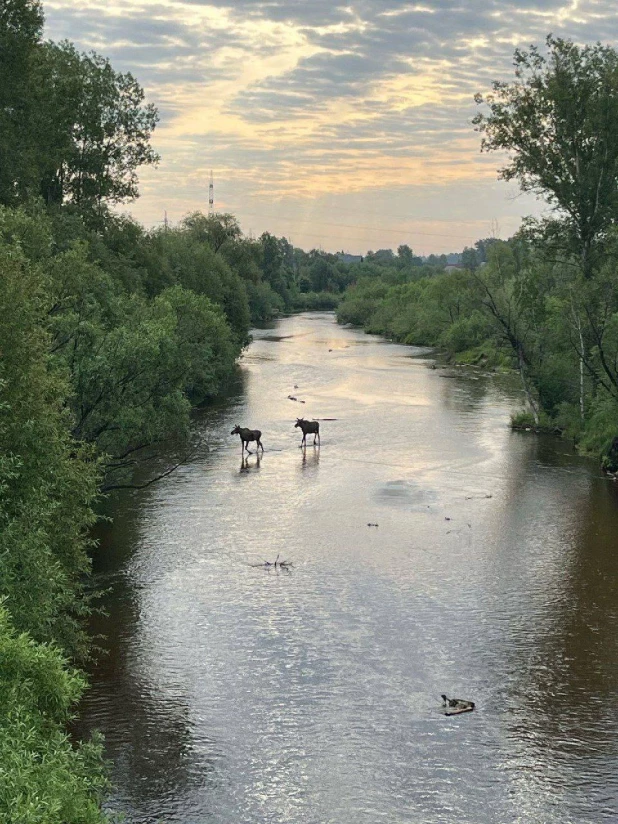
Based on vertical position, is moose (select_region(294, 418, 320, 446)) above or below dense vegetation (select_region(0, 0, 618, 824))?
below

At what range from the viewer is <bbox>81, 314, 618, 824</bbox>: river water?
59.0 ft

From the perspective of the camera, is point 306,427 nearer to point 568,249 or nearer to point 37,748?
point 568,249

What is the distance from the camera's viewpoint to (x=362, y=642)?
2430 centimetres

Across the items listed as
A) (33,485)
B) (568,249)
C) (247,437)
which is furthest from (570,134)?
(33,485)

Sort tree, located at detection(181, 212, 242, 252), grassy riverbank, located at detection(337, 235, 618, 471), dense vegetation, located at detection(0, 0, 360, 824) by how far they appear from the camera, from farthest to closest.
→ tree, located at detection(181, 212, 242, 252) → grassy riverbank, located at detection(337, 235, 618, 471) → dense vegetation, located at detection(0, 0, 360, 824)

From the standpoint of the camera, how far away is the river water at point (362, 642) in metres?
18.0

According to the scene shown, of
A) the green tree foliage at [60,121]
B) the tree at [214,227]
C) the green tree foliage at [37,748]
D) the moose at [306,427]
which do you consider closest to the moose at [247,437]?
the moose at [306,427]

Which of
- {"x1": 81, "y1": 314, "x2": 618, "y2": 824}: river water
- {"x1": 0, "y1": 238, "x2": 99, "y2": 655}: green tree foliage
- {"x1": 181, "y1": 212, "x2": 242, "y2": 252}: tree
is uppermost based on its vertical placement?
{"x1": 181, "y1": 212, "x2": 242, "y2": 252}: tree

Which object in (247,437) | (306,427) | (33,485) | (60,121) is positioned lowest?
(247,437)

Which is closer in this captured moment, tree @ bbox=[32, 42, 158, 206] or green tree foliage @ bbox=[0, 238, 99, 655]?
green tree foliage @ bbox=[0, 238, 99, 655]

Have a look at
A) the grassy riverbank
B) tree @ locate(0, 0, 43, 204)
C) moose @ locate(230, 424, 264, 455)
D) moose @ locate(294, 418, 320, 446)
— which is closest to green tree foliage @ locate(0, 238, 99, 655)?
tree @ locate(0, 0, 43, 204)

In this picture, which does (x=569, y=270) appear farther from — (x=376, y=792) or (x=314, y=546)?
(x=376, y=792)

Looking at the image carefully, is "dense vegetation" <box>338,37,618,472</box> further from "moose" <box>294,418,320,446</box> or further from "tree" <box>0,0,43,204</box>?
"tree" <box>0,0,43,204</box>

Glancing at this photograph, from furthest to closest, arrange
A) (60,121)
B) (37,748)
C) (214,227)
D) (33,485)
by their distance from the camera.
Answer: (214,227), (60,121), (33,485), (37,748)
